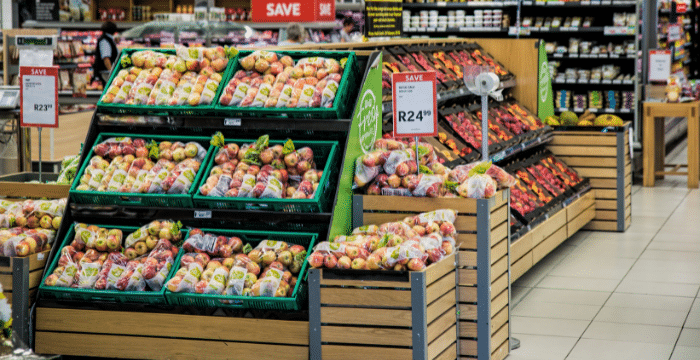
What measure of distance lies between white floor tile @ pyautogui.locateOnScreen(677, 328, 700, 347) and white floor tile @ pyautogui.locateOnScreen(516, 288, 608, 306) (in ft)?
2.15

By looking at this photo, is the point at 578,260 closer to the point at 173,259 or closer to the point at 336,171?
the point at 336,171

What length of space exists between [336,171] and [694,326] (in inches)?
94.7

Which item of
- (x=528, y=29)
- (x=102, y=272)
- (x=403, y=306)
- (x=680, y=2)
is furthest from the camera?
(x=680, y=2)

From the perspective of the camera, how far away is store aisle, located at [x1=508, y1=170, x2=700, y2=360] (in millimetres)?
4582

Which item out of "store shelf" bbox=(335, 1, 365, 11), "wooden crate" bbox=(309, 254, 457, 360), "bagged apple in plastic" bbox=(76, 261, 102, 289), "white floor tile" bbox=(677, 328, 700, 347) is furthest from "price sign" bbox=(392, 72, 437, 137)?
"store shelf" bbox=(335, 1, 365, 11)

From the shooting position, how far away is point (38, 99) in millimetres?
4910

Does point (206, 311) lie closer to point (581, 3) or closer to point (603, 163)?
point (603, 163)

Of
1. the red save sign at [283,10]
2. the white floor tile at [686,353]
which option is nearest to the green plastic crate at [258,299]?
the white floor tile at [686,353]

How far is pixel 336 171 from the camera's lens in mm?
4125

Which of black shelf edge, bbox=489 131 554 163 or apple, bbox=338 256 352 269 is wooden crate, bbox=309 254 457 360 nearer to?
apple, bbox=338 256 352 269

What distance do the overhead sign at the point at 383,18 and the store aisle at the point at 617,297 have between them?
9.26 ft

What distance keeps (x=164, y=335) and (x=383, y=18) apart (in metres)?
5.37

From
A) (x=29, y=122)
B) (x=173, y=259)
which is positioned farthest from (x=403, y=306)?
(x=29, y=122)

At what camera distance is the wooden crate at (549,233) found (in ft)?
18.2
